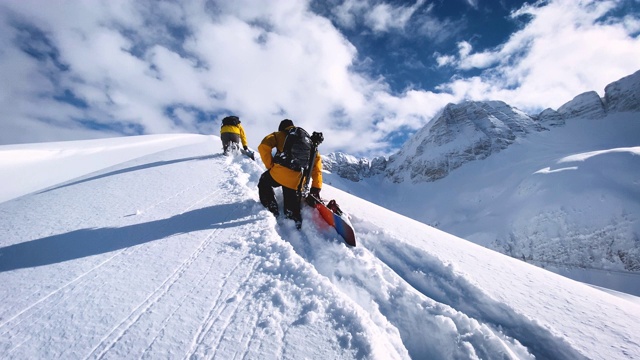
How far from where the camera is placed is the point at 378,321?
2.39 metres

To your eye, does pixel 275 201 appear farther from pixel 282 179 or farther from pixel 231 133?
pixel 231 133

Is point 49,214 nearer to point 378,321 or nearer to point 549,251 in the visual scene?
point 378,321

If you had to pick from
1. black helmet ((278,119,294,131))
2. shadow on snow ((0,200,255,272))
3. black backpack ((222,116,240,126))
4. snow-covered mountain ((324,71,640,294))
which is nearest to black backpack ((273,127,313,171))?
black helmet ((278,119,294,131))

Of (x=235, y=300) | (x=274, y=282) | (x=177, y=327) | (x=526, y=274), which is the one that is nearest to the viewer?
(x=177, y=327)

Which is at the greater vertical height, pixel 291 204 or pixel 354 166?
pixel 354 166

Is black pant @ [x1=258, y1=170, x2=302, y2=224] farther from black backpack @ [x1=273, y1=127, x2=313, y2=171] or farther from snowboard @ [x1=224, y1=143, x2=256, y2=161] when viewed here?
snowboard @ [x1=224, y1=143, x2=256, y2=161]

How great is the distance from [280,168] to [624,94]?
125595 mm

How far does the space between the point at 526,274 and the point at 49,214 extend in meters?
6.50

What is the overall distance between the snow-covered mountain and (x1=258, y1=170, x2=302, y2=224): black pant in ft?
127

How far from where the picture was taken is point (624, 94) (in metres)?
83.6

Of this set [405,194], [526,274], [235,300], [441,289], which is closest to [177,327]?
[235,300]

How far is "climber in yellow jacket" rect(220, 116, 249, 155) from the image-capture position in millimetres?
9484

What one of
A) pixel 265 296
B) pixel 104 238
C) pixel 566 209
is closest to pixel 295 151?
pixel 265 296

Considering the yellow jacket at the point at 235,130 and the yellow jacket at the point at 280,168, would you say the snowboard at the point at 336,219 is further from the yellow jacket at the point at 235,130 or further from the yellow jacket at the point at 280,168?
the yellow jacket at the point at 235,130
